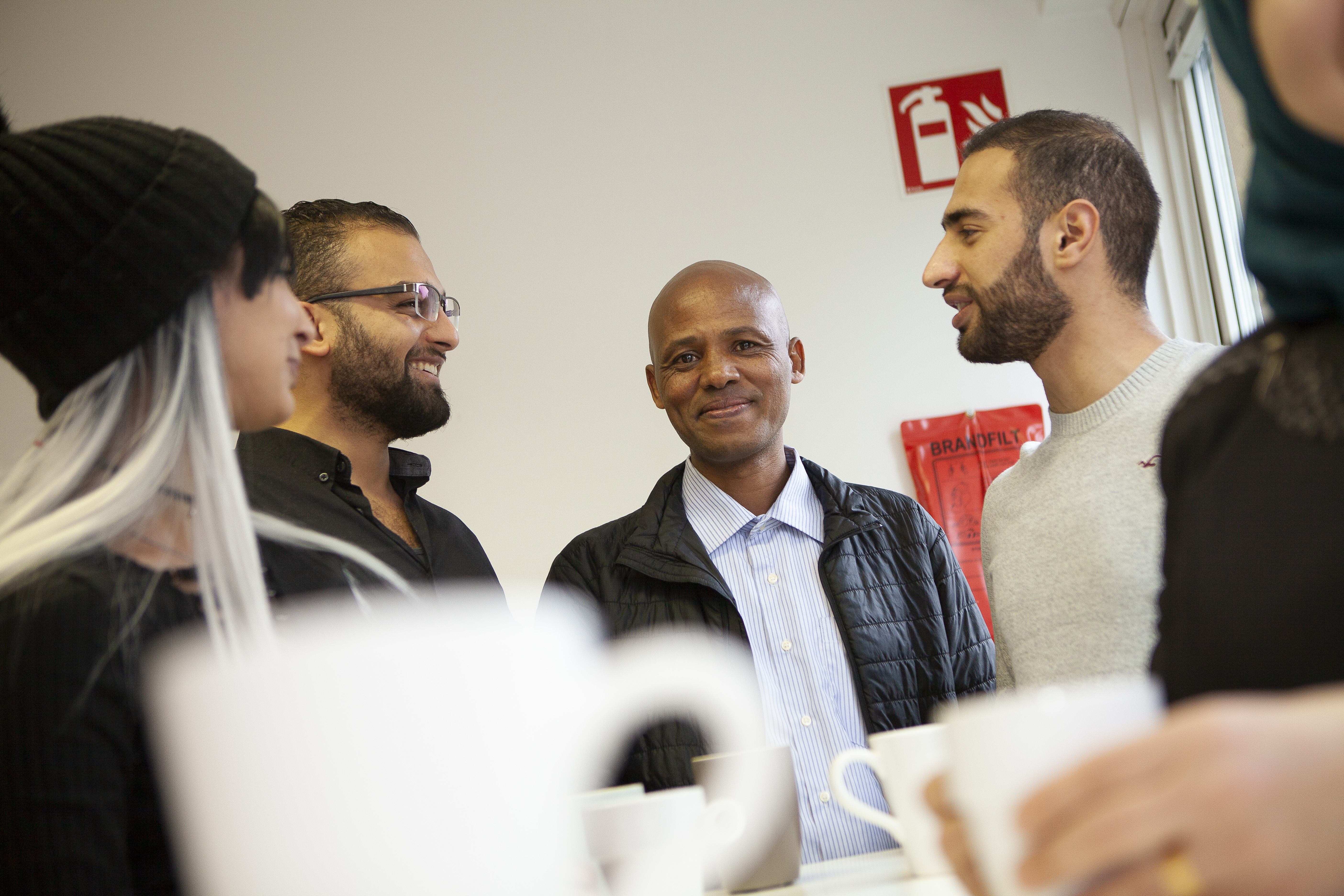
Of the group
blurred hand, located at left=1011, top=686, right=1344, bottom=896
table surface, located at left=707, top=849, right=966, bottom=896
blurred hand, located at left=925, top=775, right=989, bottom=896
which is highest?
blurred hand, located at left=1011, top=686, right=1344, bottom=896

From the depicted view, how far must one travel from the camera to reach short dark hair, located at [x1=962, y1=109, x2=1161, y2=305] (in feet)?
5.00

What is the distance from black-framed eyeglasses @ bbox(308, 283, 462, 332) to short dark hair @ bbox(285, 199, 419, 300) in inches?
0.5

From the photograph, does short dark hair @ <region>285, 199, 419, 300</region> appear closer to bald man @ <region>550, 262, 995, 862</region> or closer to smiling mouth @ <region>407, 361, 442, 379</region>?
smiling mouth @ <region>407, 361, 442, 379</region>

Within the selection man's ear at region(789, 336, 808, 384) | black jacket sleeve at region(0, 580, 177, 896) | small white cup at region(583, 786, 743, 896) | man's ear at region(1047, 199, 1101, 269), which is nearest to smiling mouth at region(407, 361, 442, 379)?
man's ear at region(789, 336, 808, 384)

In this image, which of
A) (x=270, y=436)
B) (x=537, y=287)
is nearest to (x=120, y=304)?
(x=270, y=436)

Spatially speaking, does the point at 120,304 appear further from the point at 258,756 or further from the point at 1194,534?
the point at 1194,534

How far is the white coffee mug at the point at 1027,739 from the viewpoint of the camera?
0.35 meters

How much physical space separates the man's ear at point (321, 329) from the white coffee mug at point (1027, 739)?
1724 mm

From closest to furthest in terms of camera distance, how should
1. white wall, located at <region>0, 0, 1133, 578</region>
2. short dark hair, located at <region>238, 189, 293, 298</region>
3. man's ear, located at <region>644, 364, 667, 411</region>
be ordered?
short dark hair, located at <region>238, 189, 293, 298</region> → man's ear, located at <region>644, 364, 667, 411</region> → white wall, located at <region>0, 0, 1133, 578</region>

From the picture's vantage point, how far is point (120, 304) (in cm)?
76

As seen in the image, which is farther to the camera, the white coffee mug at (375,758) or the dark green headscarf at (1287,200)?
the dark green headscarf at (1287,200)

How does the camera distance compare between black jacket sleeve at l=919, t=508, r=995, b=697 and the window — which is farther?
the window

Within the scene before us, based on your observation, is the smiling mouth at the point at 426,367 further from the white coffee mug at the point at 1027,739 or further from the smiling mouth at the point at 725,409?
the white coffee mug at the point at 1027,739

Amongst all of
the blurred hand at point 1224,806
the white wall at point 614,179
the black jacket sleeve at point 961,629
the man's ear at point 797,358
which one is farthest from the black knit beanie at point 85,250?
the white wall at point 614,179
